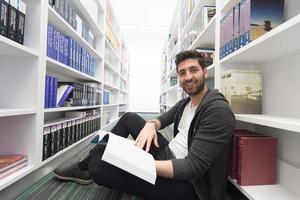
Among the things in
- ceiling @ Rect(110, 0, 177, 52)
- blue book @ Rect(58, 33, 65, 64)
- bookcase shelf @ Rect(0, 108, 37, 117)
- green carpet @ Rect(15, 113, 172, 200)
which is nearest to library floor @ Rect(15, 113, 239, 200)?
green carpet @ Rect(15, 113, 172, 200)

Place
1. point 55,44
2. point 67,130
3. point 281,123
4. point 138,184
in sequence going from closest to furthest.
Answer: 1. point 281,123
2. point 138,184
3. point 55,44
4. point 67,130

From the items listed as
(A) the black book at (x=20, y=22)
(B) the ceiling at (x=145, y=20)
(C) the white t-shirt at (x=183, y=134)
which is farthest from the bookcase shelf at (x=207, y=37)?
(B) the ceiling at (x=145, y=20)

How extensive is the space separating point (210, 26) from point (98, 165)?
4.56ft

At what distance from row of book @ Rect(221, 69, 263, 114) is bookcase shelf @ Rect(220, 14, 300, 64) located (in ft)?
0.33

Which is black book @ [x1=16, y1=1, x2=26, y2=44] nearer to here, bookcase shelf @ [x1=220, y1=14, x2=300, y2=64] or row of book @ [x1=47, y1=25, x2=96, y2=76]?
row of book @ [x1=47, y1=25, x2=96, y2=76]

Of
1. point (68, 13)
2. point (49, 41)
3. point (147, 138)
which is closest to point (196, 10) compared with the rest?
point (68, 13)

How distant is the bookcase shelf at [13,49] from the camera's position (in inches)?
37.6

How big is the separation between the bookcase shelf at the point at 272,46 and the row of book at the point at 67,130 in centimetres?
125

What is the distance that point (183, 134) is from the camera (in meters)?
1.19

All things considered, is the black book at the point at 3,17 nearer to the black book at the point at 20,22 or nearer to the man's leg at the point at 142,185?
the black book at the point at 20,22

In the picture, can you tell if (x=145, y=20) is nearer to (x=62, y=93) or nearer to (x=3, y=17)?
(x=62, y=93)

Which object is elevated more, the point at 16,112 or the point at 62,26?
the point at 62,26

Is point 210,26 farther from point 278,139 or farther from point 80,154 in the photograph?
point 80,154

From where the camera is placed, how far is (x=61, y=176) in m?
1.35
